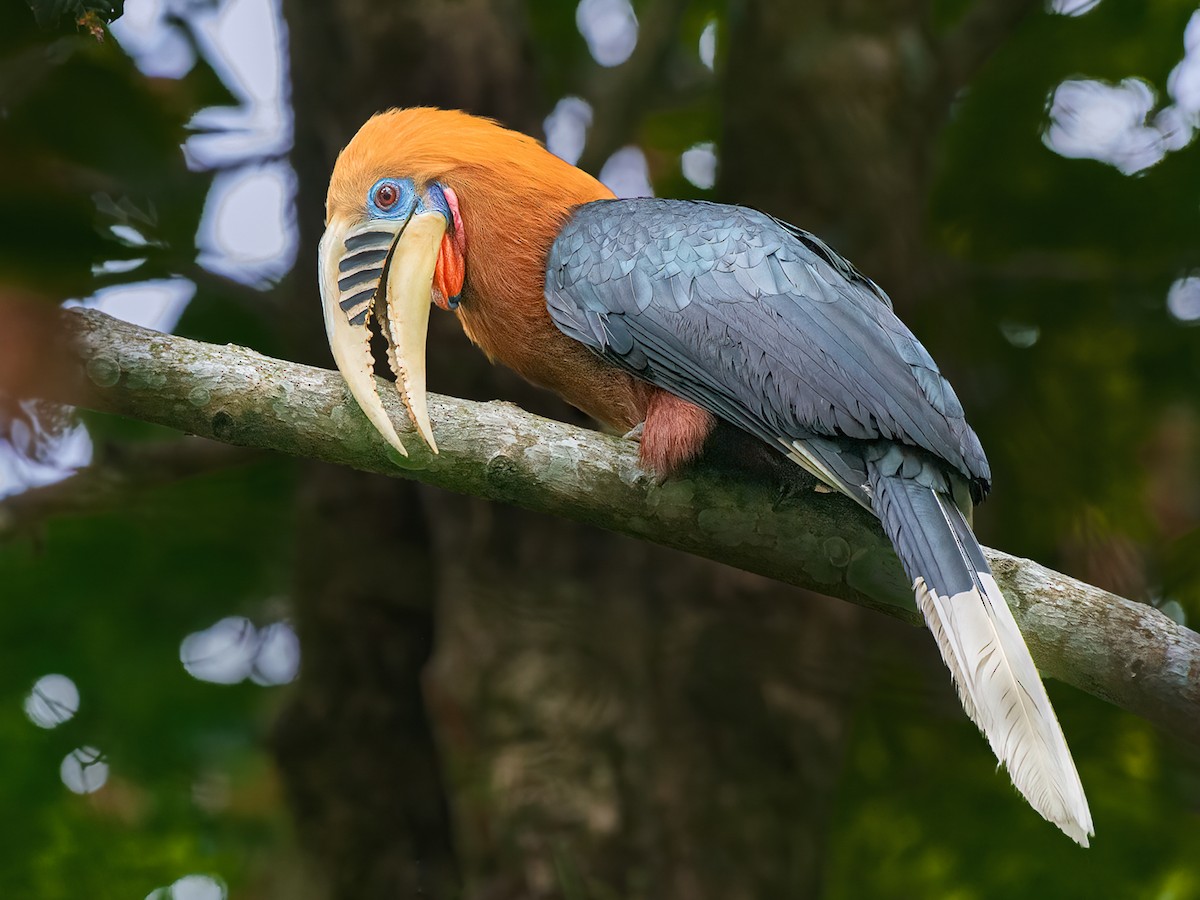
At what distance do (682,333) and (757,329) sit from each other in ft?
0.68

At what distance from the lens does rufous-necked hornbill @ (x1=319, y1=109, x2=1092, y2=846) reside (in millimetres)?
3164

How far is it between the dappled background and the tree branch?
1658 millimetres

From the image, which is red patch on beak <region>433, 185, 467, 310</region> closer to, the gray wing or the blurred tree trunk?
the gray wing

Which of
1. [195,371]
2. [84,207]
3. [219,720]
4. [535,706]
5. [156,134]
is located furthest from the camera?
[219,720]

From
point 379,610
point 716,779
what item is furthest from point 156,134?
point 716,779

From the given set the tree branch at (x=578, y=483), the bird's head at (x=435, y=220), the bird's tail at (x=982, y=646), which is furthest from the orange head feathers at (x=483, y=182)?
the bird's tail at (x=982, y=646)

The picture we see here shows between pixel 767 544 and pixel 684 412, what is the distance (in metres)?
0.42

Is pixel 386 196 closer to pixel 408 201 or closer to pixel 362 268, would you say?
pixel 408 201

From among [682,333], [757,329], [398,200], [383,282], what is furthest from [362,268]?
[757,329]

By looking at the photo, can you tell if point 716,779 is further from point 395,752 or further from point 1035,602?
point 1035,602

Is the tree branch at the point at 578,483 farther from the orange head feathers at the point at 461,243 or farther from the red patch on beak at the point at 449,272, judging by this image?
the red patch on beak at the point at 449,272

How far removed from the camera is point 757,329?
362 centimetres

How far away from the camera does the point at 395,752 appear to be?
5.95m

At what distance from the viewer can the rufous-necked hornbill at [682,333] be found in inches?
Answer: 125
